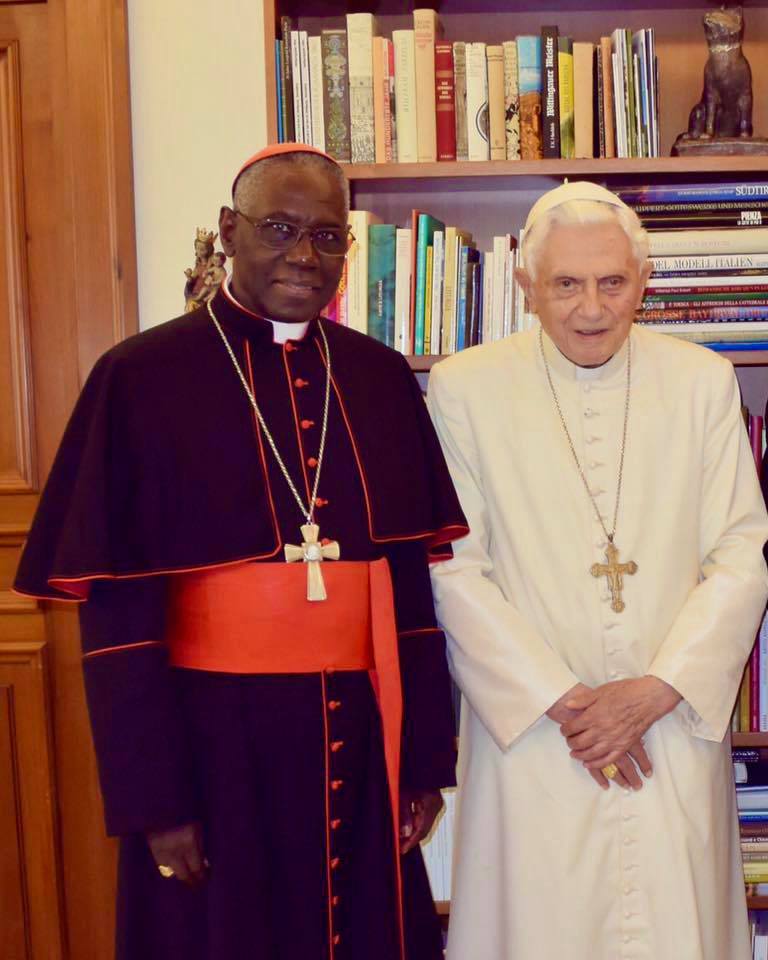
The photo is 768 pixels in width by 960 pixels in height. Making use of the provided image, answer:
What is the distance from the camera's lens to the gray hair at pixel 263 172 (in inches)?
66.2

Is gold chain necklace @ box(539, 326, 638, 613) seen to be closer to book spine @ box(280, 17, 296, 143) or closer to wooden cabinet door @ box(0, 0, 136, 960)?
book spine @ box(280, 17, 296, 143)

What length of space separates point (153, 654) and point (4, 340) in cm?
139

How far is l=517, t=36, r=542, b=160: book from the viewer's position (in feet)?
7.84

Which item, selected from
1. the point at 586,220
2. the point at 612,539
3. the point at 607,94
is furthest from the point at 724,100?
the point at 612,539

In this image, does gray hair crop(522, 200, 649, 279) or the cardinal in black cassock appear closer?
the cardinal in black cassock

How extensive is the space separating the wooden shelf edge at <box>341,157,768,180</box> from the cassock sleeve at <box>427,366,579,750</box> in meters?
0.55

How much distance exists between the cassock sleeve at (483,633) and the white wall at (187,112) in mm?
978

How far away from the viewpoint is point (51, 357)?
8.98ft

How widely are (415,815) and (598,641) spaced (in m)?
0.44

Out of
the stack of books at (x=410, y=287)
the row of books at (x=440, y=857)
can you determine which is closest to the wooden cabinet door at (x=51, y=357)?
the stack of books at (x=410, y=287)

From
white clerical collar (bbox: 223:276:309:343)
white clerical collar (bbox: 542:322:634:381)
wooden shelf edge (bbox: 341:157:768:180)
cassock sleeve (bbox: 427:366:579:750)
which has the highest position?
wooden shelf edge (bbox: 341:157:768:180)

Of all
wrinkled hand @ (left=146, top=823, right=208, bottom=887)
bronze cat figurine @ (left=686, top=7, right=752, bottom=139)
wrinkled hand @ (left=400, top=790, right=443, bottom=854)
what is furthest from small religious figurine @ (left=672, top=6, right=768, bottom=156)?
wrinkled hand @ (left=146, top=823, right=208, bottom=887)

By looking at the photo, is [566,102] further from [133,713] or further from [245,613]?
[133,713]

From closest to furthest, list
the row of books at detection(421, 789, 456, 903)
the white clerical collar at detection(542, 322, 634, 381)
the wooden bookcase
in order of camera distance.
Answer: the white clerical collar at detection(542, 322, 634, 381) < the wooden bookcase < the row of books at detection(421, 789, 456, 903)
